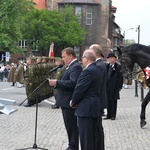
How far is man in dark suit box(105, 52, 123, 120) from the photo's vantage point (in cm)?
1464

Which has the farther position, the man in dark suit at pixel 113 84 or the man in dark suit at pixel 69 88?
the man in dark suit at pixel 113 84

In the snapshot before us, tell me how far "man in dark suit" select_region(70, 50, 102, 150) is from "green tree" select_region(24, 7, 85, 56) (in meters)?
70.3

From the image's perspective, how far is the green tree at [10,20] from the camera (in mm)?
58469

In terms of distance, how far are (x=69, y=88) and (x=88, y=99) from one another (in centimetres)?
113

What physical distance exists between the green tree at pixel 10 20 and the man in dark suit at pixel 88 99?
52.1m

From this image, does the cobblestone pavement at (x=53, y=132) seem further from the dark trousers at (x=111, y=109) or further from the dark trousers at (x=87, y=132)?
the dark trousers at (x=87, y=132)

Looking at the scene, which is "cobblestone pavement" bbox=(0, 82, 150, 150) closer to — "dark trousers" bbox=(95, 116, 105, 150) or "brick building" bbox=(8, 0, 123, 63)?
"dark trousers" bbox=(95, 116, 105, 150)

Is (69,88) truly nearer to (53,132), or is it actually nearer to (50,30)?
(53,132)

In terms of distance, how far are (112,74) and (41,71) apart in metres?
4.51

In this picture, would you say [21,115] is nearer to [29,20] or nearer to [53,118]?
[53,118]

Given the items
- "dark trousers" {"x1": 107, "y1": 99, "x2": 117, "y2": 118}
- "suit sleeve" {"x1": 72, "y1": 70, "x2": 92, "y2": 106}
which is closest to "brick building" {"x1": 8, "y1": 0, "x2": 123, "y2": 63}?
"dark trousers" {"x1": 107, "y1": 99, "x2": 117, "y2": 118}

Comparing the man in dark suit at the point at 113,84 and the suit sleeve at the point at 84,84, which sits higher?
the suit sleeve at the point at 84,84

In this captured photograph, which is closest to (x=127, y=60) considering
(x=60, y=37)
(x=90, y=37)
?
(x=60, y=37)

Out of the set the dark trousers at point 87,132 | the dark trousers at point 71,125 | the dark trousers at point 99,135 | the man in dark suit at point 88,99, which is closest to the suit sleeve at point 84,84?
the man in dark suit at point 88,99
